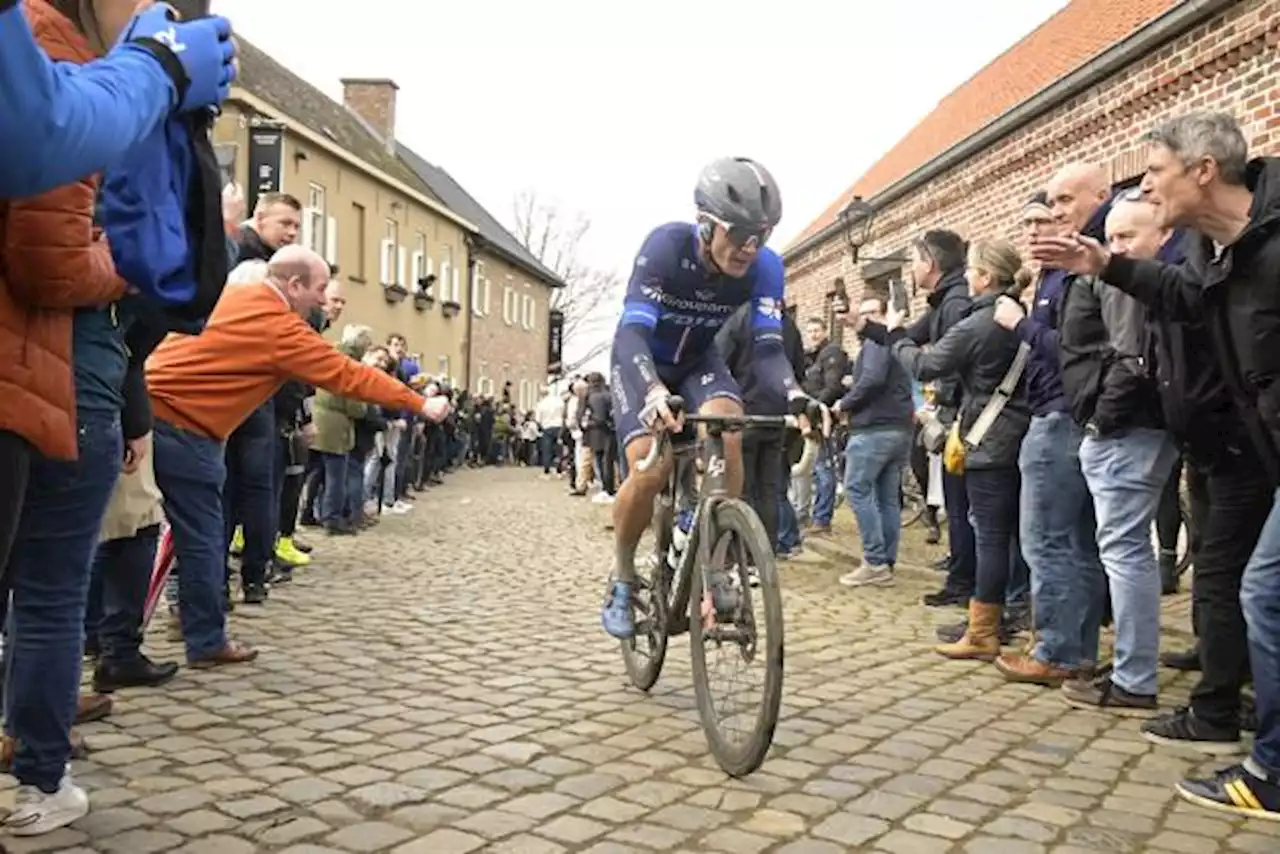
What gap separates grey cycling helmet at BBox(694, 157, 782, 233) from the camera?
172 inches

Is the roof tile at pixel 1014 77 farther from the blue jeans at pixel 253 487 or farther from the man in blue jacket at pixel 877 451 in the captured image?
the blue jeans at pixel 253 487

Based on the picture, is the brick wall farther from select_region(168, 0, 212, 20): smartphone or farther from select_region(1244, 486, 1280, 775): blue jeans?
select_region(168, 0, 212, 20): smartphone

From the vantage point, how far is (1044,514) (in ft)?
17.2

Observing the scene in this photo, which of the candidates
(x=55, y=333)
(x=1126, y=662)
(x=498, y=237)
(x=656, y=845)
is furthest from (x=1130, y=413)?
(x=498, y=237)

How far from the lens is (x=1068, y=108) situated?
11.8m

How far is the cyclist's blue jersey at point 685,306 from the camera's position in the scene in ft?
15.2

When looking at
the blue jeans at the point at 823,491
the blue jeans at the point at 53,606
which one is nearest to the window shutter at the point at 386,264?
the blue jeans at the point at 823,491

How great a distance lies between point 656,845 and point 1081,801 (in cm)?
145

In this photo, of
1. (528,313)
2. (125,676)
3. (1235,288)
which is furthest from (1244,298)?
(528,313)

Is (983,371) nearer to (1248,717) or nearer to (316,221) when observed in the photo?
(1248,717)

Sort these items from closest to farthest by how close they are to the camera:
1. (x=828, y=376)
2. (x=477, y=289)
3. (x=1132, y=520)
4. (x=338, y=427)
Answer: (x=1132, y=520)
(x=338, y=427)
(x=828, y=376)
(x=477, y=289)

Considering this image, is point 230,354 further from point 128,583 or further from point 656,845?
point 656,845

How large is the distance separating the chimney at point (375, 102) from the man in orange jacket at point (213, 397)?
124 ft

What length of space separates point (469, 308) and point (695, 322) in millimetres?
38795
